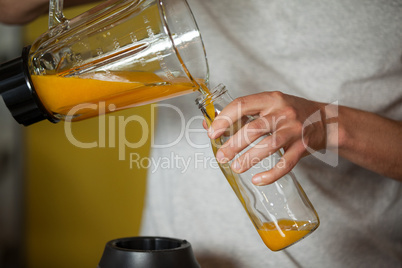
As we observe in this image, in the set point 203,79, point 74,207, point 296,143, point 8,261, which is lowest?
point 8,261

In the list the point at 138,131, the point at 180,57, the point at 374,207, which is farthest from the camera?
the point at 138,131

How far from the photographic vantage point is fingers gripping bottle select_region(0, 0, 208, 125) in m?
0.58

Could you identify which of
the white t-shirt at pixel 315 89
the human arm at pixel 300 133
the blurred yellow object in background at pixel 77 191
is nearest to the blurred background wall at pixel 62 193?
the blurred yellow object in background at pixel 77 191

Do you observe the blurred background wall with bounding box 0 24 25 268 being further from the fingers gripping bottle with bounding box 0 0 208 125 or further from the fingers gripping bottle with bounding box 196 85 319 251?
the fingers gripping bottle with bounding box 196 85 319 251

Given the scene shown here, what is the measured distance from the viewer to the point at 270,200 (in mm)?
639

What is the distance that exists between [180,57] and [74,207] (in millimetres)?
1281

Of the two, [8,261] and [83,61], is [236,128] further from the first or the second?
[8,261]

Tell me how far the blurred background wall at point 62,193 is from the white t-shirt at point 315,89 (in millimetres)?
653

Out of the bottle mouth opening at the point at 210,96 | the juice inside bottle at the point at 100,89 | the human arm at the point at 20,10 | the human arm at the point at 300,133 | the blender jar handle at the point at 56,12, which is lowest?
the human arm at the point at 300,133

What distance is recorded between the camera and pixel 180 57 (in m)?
0.57

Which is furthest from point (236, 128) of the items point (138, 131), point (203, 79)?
point (138, 131)

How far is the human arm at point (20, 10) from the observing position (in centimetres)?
85

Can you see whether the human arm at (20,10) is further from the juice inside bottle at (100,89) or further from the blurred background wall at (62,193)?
the blurred background wall at (62,193)

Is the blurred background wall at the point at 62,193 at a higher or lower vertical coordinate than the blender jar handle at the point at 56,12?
lower
